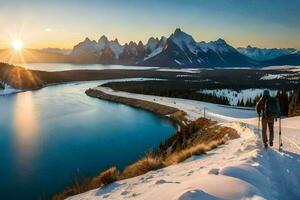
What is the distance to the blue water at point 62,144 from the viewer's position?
119ft

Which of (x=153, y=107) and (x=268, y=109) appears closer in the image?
(x=268, y=109)

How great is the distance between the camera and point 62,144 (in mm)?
53656

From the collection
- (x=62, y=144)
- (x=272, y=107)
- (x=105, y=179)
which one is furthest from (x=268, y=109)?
(x=62, y=144)

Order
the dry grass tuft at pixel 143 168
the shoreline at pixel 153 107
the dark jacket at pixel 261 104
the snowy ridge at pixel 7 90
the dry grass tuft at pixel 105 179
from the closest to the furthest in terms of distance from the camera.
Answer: the dry grass tuft at pixel 105 179 → the dry grass tuft at pixel 143 168 → the dark jacket at pixel 261 104 → the shoreline at pixel 153 107 → the snowy ridge at pixel 7 90

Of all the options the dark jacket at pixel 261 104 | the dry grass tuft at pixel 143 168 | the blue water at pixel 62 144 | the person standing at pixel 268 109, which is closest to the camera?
the dry grass tuft at pixel 143 168

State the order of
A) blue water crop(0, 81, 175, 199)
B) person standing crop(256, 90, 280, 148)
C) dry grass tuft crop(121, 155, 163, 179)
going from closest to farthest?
dry grass tuft crop(121, 155, 163, 179) → person standing crop(256, 90, 280, 148) → blue water crop(0, 81, 175, 199)

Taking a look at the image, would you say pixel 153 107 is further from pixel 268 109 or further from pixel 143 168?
pixel 143 168

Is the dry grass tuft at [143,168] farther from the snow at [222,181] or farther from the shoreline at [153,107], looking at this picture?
the shoreline at [153,107]

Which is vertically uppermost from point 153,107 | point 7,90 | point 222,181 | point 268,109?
point 268,109

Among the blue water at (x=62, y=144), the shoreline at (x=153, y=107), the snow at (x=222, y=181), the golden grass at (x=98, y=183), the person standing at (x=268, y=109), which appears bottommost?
the shoreline at (x=153, y=107)

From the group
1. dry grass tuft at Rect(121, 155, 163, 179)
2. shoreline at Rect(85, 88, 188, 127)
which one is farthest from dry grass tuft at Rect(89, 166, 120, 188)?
shoreline at Rect(85, 88, 188, 127)

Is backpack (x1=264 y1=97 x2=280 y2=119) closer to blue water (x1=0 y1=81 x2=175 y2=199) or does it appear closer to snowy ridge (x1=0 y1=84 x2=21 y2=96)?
blue water (x1=0 y1=81 x2=175 y2=199)

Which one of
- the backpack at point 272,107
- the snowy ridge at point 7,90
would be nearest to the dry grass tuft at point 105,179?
the backpack at point 272,107

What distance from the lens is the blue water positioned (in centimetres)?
3631
